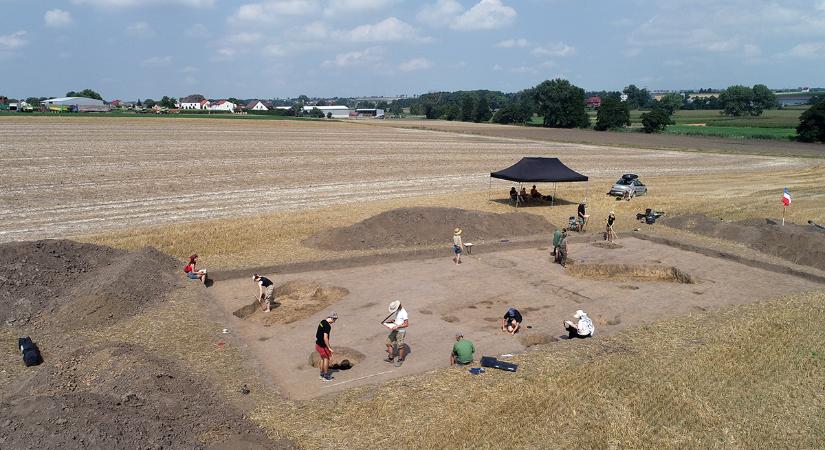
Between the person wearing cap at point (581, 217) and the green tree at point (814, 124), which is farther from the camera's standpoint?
the green tree at point (814, 124)

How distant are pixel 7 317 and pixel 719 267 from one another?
76.4 ft

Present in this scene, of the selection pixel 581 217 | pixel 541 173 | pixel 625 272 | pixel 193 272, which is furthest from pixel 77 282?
pixel 541 173

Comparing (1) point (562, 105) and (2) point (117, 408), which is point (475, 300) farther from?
(1) point (562, 105)

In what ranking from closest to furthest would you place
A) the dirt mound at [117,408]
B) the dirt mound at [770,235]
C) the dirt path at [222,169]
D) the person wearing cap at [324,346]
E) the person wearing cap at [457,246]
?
the dirt mound at [117,408] < the person wearing cap at [324,346] < the person wearing cap at [457,246] < the dirt mound at [770,235] < the dirt path at [222,169]

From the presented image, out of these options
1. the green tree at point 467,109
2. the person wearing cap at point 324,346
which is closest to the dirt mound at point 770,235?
the person wearing cap at point 324,346

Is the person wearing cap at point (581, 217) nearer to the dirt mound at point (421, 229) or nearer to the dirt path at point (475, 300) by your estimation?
the dirt mound at point (421, 229)

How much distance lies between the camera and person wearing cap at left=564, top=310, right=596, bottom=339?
572 inches

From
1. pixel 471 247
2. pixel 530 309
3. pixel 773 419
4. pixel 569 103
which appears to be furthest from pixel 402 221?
pixel 569 103

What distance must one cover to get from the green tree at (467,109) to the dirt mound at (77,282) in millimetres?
156088

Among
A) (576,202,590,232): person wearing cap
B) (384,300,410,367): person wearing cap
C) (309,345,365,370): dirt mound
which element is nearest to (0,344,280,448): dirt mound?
(309,345,365,370): dirt mound

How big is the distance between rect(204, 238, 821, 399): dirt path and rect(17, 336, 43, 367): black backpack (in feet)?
14.0

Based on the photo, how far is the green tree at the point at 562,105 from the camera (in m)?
130

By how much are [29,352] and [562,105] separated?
12972 centimetres

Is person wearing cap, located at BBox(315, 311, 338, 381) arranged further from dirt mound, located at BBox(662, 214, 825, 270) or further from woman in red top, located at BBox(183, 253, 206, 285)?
dirt mound, located at BBox(662, 214, 825, 270)
